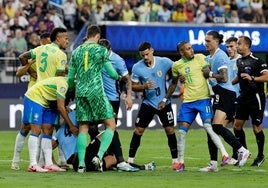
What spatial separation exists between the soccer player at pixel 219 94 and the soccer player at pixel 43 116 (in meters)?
2.43

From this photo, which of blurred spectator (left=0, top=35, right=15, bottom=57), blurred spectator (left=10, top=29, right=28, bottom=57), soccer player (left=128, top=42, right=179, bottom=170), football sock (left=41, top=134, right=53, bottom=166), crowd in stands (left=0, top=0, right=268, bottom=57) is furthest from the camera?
crowd in stands (left=0, top=0, right=268, bottom=57)

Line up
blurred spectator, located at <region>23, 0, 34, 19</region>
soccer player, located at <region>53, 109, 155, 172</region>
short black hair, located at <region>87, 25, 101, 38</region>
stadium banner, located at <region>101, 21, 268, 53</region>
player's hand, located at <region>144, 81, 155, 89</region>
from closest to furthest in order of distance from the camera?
short black hair, located at <region>87, 25, 101, 38</region> → soccer player, located at <region>53, 109, 155, 172</region> → player's hand, located at <region>144, 81, 155, 89</region> → blurred spectator, located at <region>23, 0, 34, 19</region> → stadium banner, located at <region>101, 21, 268, 53</region>

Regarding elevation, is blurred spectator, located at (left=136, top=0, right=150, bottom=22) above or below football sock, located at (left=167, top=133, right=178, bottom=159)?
above

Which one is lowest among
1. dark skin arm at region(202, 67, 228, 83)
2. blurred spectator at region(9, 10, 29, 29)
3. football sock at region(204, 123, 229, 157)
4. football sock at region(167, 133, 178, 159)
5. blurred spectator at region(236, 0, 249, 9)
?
football sock at region(167, 133, 178, 159)

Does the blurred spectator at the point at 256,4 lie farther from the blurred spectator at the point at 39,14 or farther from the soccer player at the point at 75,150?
the soccer player at the point at 75,150

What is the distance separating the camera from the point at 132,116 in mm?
30469

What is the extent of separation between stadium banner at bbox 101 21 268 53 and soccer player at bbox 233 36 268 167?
15.6 m

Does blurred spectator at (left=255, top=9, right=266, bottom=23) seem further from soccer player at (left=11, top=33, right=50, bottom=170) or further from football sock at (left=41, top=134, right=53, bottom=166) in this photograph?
football sock at (left=41, top=134, right=53, bottom=166)

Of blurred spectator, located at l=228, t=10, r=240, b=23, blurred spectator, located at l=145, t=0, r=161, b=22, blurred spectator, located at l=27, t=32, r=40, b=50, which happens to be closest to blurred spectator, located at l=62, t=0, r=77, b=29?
blurred spectator, located at l=145, t=0, r=161, b=22

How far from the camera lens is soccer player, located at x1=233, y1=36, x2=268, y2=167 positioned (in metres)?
18.9

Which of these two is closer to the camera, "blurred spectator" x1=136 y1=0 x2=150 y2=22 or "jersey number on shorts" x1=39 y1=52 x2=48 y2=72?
"jersey number on shorts" x1=39 y1=52 x2=48 y2=72

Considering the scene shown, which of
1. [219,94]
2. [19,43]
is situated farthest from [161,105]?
[19,43]

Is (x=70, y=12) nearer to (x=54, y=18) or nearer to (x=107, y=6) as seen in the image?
(x=107, y=6)

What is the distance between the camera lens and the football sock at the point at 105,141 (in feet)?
55.2
